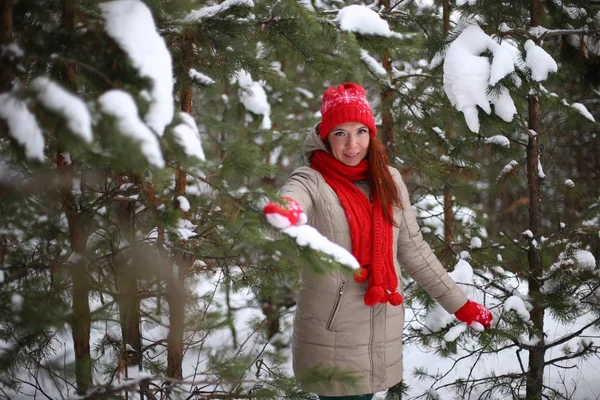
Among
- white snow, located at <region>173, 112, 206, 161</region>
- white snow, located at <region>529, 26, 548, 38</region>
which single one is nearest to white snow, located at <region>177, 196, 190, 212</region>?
white snow, located at <region>173, 112, 206, 161</region>

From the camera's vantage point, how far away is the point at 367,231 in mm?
2742

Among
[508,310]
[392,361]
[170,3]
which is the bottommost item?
[392,361]

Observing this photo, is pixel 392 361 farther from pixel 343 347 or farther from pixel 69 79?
pixel 69 79

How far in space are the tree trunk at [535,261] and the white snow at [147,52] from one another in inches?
121

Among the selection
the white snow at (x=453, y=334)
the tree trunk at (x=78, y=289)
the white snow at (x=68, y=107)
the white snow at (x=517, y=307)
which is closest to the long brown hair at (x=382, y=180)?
the white snow at (x=453, y=334)

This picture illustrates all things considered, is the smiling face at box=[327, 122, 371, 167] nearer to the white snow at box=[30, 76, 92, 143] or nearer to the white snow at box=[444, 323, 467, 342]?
the white snow at box=[444, 323, 467, 342]

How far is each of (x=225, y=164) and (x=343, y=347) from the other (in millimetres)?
1307

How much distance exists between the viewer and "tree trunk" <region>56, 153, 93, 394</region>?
2141 millimetres

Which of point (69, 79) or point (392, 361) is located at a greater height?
point (69, 79)

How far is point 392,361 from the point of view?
2889mm

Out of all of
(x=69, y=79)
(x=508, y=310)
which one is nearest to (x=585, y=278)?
(x=508, y=310)

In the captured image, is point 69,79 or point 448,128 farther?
point 448,128

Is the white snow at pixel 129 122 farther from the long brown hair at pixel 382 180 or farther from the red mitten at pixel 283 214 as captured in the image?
the long brown hair at pixel 382 180

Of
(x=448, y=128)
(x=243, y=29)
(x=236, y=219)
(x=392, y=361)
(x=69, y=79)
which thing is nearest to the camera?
(x=236, y=219)
